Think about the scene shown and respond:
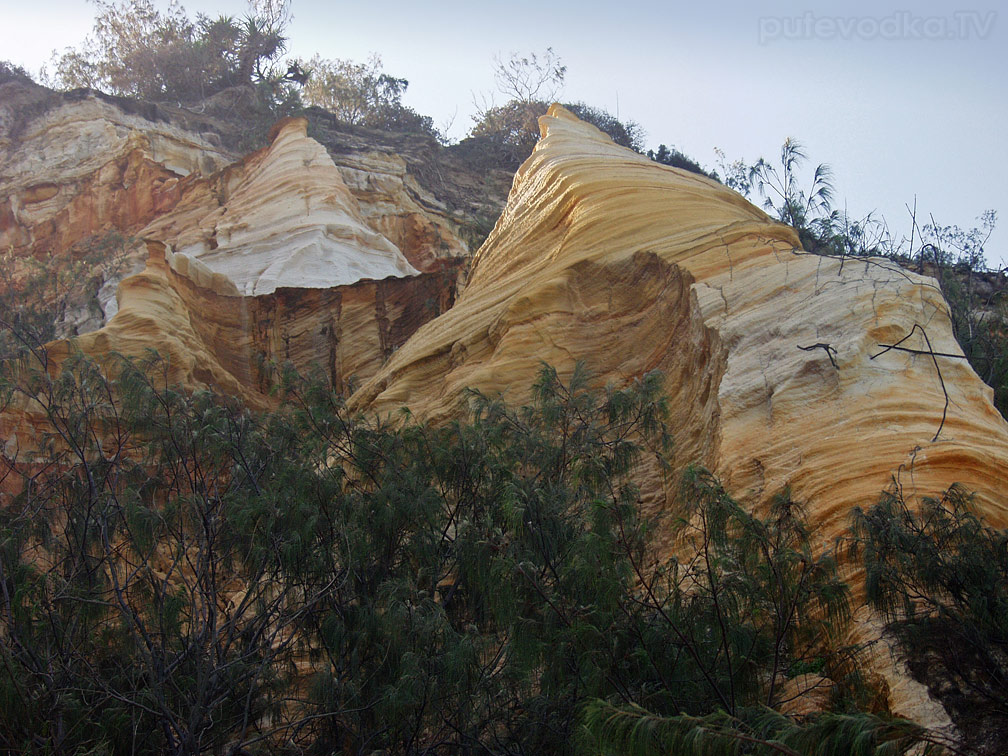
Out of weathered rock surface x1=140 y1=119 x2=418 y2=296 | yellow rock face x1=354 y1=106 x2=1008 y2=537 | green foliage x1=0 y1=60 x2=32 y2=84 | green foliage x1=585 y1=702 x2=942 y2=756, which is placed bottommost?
green foliage x1=585 y1=702 x2=942 y2=756

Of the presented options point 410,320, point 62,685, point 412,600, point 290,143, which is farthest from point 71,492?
point 290,143

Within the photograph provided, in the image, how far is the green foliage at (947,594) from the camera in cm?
670

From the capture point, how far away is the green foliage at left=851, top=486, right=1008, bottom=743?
6695 mm

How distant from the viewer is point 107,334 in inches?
659

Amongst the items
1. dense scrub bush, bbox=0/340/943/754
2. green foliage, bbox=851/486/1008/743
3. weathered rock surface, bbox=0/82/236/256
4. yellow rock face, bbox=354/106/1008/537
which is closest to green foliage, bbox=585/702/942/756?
dense scrub bush, bbox=0/340/943/754

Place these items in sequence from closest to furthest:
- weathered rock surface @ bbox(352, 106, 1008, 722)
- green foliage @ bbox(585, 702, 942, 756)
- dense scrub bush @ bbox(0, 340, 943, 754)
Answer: green foliage @ bbox(585, 702, 942, 756)
dense scrub bush @ bbox(0, 340, 943, 754)
weathered rock surface @ bbox(352, 106, 1008, 722)

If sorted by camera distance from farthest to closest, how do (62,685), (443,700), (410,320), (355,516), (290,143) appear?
(290,143) < (410,320) < (355,516) < (62,685) < (443,700)

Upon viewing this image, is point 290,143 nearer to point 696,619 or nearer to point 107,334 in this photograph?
point 107,334

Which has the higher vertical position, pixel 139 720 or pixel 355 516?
pixel 355 516

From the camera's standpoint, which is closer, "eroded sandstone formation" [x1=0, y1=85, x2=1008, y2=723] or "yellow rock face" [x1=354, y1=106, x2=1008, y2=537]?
"yellow rock face" [x1=354, y1=106, x2=1008, y2=537]

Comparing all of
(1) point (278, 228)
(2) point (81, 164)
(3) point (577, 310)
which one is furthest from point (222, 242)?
(3) point (577, 310)

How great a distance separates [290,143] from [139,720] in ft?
72.1

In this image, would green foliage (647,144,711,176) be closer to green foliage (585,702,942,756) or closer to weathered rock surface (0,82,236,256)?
weathered rock surface (0,82,236,256)

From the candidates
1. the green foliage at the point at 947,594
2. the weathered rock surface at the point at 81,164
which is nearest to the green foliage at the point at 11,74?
the weathered rock surface at the point at 81,164
